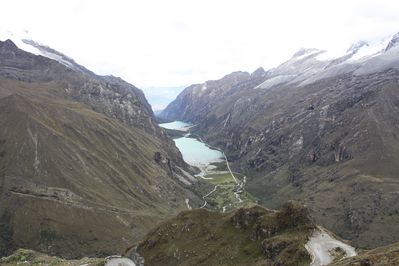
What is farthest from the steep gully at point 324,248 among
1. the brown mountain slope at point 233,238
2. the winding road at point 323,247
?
the brown mountain slope at point 233,238

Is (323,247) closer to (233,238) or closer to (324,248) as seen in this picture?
(324,248)

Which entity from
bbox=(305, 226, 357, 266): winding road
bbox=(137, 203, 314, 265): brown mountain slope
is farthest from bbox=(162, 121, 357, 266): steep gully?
bbox=(137, 203, 314, 265): brown mountain slope

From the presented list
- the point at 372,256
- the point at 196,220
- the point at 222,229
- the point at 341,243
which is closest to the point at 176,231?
the point at 196,220

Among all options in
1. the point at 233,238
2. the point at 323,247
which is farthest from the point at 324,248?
the point at 233,238

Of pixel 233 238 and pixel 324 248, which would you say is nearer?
pixel 324 248

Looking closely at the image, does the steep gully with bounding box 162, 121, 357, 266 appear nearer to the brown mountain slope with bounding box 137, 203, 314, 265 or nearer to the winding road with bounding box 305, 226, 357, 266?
the winding road with bounding box 305, 226, 357, 266

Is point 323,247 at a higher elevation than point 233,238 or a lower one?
higher

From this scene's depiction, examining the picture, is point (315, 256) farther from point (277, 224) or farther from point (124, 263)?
point (124, 263)

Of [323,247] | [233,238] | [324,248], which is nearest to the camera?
[324,248]

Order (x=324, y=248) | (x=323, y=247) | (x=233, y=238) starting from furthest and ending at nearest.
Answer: (x=233, y=238) → (x=323, y=247) → (x=324, y=248)

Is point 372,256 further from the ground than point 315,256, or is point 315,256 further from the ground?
point 372,256

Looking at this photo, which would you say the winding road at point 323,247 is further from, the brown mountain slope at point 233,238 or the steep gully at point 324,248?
the brown mountain slope at point 233,238
